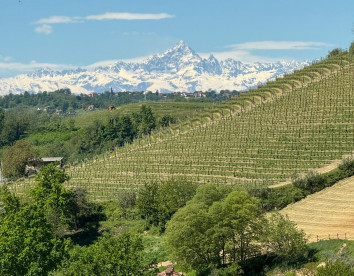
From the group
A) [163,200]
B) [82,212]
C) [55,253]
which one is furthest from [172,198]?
[55,253]

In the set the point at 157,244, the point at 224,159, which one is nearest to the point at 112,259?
the point at 157,244

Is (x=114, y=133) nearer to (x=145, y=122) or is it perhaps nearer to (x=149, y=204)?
(x=145, y=122)

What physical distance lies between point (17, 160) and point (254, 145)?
4898cm

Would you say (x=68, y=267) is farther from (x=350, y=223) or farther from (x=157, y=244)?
(x=350, y=223)

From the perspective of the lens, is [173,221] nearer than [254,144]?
Yes

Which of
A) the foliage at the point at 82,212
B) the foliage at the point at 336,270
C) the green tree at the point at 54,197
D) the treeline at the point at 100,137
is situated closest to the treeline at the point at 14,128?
the treeline at the point at 100,137

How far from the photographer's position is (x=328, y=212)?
5009cm

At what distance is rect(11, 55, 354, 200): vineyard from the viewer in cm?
6675

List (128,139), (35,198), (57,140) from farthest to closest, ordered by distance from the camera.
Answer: (57,140)
(128,139)
(35,198)

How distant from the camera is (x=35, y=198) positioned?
185 feet

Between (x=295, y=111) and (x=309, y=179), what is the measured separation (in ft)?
88.1

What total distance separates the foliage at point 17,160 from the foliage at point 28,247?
59505mm

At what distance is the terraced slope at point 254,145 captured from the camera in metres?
66.8

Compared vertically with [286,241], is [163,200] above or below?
below
